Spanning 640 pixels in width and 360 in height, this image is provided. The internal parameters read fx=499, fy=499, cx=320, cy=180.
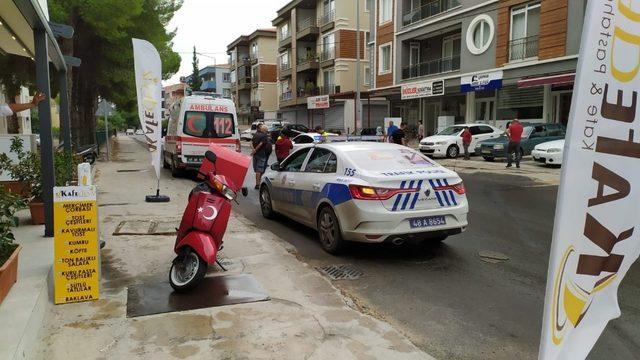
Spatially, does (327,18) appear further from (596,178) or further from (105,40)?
(596,178)

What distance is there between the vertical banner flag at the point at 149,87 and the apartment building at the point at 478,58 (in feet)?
53.1

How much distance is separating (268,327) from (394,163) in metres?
3.30

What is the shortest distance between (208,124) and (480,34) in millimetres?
16418

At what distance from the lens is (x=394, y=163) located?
6844mm

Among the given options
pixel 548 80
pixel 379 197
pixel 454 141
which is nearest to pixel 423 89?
pixel 454 141

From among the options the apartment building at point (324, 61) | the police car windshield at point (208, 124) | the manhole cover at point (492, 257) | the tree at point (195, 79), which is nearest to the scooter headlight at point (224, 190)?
→ the manhole cover at point (492, 257)

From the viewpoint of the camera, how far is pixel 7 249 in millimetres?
4617

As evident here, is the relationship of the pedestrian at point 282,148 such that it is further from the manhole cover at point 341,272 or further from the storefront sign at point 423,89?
the storefront sign at point 423,89

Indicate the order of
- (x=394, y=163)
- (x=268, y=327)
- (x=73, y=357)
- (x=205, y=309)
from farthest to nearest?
(x=394, y=163)
(x=205, y=309)
(x=268, y=327)
(x=73, y=357)

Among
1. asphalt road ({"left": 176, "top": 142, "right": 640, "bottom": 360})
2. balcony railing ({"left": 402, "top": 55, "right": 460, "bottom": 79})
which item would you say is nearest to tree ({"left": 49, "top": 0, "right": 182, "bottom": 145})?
asphalt road ({"left": 176, "top": 142, "right": 640, "bottom": 360})

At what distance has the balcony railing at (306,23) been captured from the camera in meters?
48.4

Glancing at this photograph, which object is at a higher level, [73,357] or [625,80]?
[625,80]

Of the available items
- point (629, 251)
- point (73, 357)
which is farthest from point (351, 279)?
point (629, 251)

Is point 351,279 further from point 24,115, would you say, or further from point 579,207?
point 24,115
